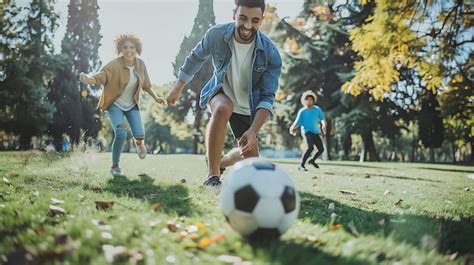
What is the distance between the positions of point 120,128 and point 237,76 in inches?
112

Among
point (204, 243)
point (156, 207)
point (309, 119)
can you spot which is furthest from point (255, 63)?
point (309, 119)

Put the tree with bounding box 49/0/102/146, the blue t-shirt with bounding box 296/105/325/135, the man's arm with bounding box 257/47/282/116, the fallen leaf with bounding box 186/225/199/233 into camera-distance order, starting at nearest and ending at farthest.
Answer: the fallen leaf with bounding box 186/225/199/233
the man's arm with bounding box 257/47/282/116
the blue t-shirt with bounding box 296/105/325/135
the tree with bounding box 49/0/102/146

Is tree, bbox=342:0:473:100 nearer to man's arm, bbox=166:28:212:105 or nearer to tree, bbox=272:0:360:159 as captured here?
man's arm, bbox=166:28:212:105

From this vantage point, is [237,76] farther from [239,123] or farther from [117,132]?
[117,132]

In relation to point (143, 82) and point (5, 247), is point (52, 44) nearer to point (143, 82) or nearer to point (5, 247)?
point (143, 82)

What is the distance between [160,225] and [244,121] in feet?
7.79

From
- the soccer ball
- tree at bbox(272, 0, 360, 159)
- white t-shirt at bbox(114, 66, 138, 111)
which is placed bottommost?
the soccer ball

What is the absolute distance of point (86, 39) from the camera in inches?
1515

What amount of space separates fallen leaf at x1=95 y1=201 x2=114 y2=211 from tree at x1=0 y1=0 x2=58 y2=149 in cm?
2435

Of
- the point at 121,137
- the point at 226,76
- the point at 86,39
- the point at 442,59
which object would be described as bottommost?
the point at 121,137

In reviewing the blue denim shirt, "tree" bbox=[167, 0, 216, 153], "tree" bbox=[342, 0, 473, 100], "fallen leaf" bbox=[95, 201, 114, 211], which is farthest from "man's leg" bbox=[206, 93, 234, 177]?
"tree" bbox=[167, 0, 216, 153]

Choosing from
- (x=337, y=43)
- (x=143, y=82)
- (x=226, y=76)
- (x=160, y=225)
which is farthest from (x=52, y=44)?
(x=160, y=225)

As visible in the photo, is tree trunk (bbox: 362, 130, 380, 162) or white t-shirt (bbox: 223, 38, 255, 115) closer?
white t-shirt (bbox: 223, 38, 255, 115)

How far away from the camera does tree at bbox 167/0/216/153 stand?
3538 cm
